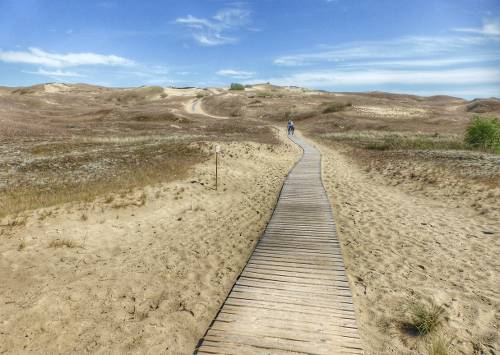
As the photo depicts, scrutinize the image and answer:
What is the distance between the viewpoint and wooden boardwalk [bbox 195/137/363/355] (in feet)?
20.1

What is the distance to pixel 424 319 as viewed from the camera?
6867 millimetres

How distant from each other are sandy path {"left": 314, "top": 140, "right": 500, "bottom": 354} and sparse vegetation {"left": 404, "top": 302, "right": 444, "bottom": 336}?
17 cm

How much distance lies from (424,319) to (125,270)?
797cm

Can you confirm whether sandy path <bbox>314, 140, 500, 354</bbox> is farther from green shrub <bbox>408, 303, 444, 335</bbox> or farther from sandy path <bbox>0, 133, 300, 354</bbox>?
sandy path <bbox>0, 133, 300, 354</bbox>

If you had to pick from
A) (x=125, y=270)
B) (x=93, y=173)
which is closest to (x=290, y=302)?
(x=125, y=270)

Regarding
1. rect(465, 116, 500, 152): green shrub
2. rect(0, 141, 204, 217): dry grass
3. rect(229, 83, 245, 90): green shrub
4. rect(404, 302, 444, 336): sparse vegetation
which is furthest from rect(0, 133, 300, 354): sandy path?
rect(229, 83, 245, 90): green shrub

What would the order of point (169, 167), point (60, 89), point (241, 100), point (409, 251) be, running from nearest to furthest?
1. point (409, 251)
2. point (169, 167)
3. point (241, 100)
4. point (60, 89)

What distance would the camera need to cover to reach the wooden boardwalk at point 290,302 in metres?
6.12

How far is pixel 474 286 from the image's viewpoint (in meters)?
8.49

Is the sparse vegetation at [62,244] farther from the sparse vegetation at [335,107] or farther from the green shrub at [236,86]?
the green shrub at [236,86]

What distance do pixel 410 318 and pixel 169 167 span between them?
17.6m

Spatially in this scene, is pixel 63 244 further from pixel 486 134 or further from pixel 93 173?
pixel 486 134

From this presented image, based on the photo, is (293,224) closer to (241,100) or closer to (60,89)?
(241,100)

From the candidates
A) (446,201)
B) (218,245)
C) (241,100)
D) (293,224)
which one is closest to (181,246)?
(218,245)
